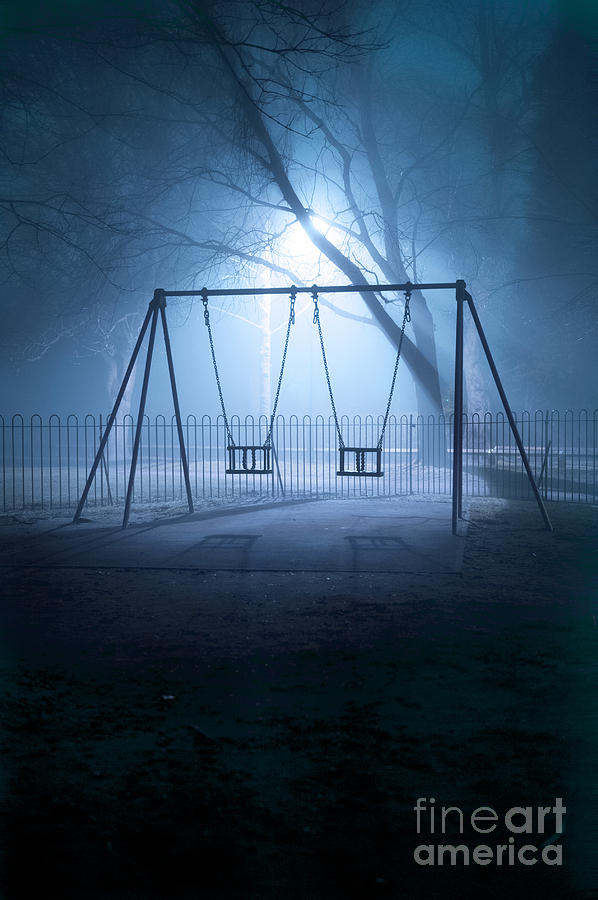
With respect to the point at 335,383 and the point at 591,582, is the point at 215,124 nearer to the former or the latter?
the point at 591,582

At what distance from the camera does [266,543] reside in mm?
9445

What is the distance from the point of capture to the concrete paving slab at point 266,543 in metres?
8.18

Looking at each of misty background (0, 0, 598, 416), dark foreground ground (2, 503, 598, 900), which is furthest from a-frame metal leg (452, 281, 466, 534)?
misty background (0, 0, 598, 416)

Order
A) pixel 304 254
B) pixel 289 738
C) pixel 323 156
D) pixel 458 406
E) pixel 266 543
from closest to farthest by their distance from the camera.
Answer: pixel 289 738 < pixel 266 543 < pixel 458 406 < pixel 323 156 < pixel 304 254

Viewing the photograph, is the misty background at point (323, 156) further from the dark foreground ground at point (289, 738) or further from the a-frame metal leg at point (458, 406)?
the dark foreground ground at point (289, 738)

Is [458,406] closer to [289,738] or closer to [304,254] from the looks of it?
[289,738]

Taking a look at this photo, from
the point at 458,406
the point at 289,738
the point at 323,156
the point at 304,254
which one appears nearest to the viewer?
the point at 289,738

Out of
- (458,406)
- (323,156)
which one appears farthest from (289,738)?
(323,156)

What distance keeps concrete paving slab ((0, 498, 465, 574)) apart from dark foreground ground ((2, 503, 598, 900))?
4.08 ft

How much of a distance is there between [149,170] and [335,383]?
21495 mm

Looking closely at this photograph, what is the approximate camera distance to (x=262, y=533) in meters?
10.2

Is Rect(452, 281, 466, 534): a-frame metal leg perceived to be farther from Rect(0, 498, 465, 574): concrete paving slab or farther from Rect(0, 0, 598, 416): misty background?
Rect(0, 0, 598, 416): misty background

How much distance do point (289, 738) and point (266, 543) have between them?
5652 millimetres

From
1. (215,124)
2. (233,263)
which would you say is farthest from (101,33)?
(233,263)
